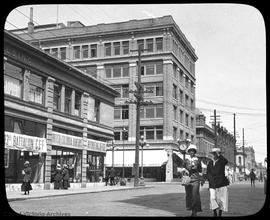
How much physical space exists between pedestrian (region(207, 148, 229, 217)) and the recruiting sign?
303 inches

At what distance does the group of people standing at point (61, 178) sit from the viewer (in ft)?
73.2

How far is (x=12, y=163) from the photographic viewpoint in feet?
49.3

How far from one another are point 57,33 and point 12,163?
101 ft

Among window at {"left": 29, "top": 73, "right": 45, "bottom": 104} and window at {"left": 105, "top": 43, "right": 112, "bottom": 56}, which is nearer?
window at {"left": 29, "top": 73, "right": 45, "bottom": 104}

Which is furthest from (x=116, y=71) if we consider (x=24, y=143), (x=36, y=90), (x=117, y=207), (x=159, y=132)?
(x=117, y=207)

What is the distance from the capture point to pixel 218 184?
906 cm

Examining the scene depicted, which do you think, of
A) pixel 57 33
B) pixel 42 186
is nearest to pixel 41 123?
pixel 42 186

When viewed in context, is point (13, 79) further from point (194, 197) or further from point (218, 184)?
point (218, 184)

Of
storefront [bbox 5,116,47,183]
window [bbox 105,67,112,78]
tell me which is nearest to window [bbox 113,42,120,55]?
window [bbox 105,67,112,78]

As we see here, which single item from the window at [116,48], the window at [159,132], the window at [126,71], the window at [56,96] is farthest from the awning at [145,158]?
the window at [56,96]

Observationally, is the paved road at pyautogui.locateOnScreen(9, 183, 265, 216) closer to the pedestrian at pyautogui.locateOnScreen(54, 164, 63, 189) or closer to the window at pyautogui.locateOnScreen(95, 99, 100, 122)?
the pedestrian at pyautogui.locateOnScreen(54, 164, 63, 189)

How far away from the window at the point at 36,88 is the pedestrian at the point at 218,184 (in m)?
10.3

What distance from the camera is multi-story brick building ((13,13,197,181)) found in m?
43.8

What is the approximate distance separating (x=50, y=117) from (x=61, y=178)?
332cm
